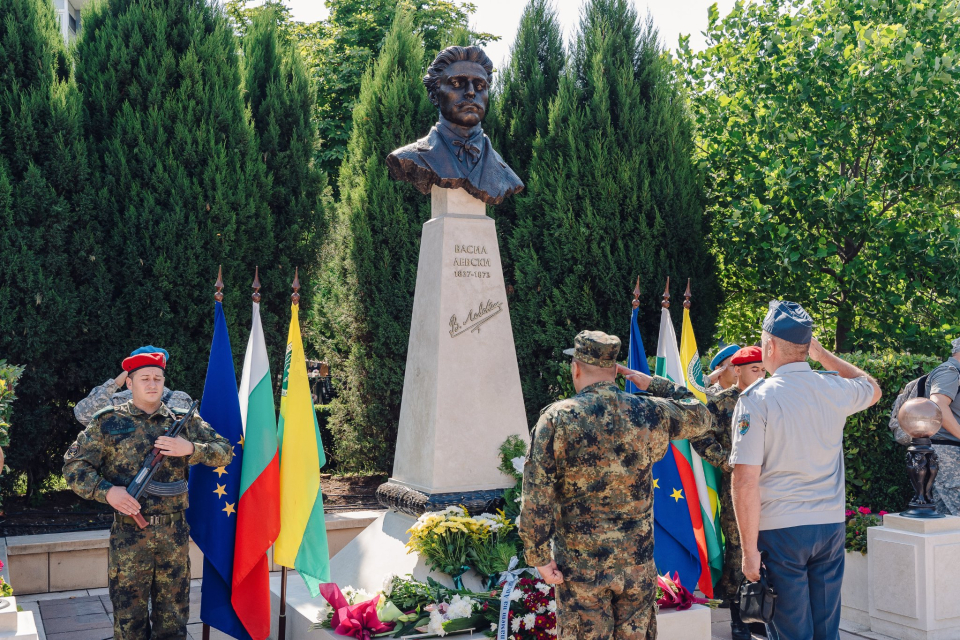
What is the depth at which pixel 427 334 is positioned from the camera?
19.0ft

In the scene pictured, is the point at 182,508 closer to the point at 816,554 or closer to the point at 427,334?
the point at 427,334

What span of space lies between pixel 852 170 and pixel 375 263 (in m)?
5.48

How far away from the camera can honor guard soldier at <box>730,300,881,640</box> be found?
3.34m

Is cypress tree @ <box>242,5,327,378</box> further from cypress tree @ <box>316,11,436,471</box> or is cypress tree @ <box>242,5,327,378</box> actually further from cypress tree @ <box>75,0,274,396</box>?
cypress tree @ <box>316,11,436,471</box>

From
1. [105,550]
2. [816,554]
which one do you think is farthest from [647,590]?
[105,550]

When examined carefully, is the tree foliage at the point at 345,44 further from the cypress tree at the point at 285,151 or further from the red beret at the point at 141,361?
the red beret at the point at 141,361

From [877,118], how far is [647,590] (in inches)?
288

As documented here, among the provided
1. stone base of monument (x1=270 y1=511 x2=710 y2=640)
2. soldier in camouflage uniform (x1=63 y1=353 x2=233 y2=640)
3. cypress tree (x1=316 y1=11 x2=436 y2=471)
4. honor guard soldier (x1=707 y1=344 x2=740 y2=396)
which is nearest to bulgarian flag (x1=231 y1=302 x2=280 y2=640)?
stone base of monument (x1=270 y1=511 x2=710 y2=640)

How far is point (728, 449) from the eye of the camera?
17.2 ft

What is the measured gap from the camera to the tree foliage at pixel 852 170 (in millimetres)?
8641

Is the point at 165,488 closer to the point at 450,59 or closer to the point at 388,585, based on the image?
the point at 388,585

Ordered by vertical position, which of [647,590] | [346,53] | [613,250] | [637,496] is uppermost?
[346,53]
